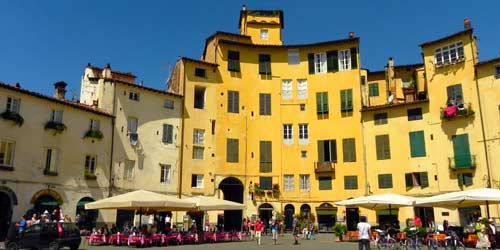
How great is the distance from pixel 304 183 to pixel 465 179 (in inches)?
550

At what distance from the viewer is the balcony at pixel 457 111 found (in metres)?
35.8

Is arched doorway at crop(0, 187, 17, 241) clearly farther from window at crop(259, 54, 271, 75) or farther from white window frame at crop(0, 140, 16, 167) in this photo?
window at crop(259, 54, 271, 75)

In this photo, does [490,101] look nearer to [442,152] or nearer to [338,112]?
[442,152]

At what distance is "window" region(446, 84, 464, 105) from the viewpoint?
36750 millimetres

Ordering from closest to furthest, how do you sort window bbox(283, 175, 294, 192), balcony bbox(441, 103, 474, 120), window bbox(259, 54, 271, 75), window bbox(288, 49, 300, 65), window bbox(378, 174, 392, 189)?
balcony bbox(441, 103, 474, 120)
window bbox(378, 174, 392, 189)
window bbox(283, 175, 294, 192)
window bbox(259, 54, 271, 75)
window bbox(288, 49, 300, 65)

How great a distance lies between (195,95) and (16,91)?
17373 millimetres

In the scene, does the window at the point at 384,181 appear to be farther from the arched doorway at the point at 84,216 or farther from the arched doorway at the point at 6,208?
the arched doorway at the point at 6,208

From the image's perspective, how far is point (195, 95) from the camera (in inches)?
1708

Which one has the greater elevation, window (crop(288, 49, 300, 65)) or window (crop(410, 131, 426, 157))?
window (crop(288, 49, 300, 65))

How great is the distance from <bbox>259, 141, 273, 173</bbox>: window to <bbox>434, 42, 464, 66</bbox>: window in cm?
1706

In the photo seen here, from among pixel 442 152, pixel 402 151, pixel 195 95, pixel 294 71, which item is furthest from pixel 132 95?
pixel 442 152

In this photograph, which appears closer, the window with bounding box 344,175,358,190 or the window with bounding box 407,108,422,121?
the window with bounding box 407,108,422,121

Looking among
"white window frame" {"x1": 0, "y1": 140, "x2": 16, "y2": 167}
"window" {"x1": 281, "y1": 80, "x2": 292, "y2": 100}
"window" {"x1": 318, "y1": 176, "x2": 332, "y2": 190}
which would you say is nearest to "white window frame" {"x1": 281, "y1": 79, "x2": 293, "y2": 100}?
"window" {"x1": 281, "y1": 80, "x2": 292, "y2": 100}

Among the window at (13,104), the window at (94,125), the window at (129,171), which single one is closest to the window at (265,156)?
the window at (129,171)
